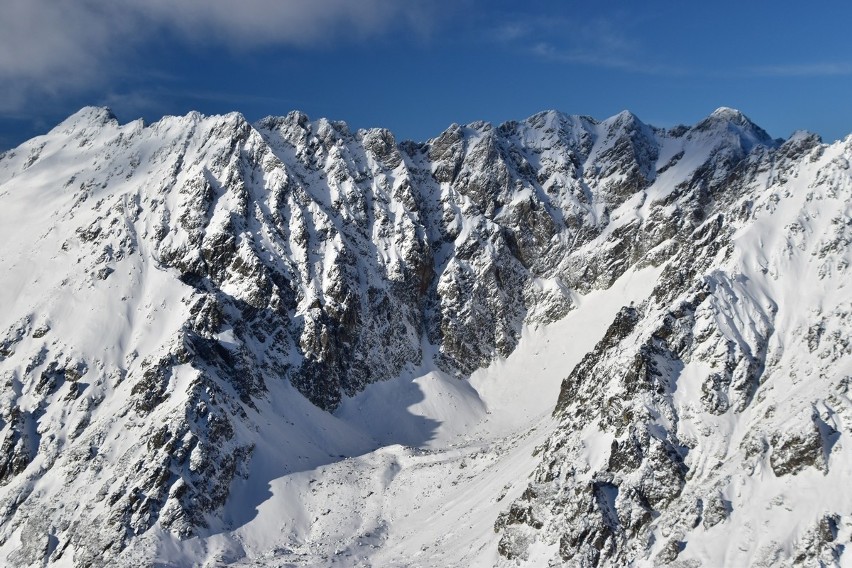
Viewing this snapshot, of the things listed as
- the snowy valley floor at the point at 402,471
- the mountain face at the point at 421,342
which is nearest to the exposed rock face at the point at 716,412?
the mountain face at the point at 421,342

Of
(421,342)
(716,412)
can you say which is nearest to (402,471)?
(421,342)

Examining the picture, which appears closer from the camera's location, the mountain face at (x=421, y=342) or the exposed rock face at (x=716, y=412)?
the exposed rock face at (x=716, y=412)

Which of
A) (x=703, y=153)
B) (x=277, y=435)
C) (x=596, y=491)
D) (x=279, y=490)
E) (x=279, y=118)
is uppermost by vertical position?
(x=279, y=118)

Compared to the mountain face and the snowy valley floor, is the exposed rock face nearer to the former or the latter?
the mountain face

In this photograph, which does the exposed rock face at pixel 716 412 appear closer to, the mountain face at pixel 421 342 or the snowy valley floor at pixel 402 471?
the mountain face at pixel 421 342

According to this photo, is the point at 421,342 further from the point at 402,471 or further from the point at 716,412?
the point at 716,412

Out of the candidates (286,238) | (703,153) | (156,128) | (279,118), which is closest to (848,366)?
(286,238)

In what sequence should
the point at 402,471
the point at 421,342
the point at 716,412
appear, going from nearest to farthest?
the point at 716,412, the point at 402,471, the point at 421,342

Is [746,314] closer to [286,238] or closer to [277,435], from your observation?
[277,435]

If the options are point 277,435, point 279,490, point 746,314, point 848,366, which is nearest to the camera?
point 848,366
